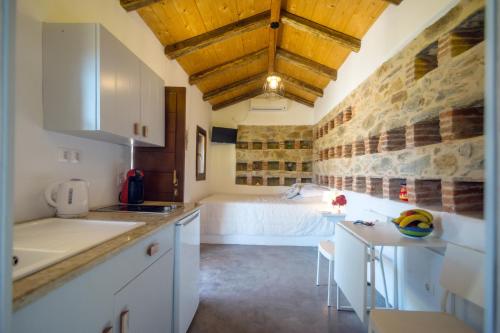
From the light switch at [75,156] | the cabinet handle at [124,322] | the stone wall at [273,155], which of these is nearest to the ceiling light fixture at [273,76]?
the stone wall at [273,155]

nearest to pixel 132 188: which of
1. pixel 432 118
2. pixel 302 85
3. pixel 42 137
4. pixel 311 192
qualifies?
pixel 42 137

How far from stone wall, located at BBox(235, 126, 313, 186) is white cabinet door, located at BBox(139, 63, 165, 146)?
10.6 ft

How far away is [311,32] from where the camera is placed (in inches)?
117

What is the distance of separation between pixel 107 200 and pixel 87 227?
818 millimetres

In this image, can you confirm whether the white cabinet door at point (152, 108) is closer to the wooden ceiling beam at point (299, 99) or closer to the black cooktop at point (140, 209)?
the black cooktop at point (140, 209)

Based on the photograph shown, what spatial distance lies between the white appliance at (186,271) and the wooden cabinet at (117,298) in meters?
0.05

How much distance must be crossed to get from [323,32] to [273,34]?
743mm

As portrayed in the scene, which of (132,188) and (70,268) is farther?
(132,188)

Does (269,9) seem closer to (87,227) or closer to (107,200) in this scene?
(107,200)

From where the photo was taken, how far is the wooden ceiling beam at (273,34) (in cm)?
276

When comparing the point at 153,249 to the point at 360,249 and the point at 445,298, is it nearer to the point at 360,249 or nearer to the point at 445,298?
the point at 360,249

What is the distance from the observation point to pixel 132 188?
6.57ft

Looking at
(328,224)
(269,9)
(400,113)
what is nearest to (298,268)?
(328,224)

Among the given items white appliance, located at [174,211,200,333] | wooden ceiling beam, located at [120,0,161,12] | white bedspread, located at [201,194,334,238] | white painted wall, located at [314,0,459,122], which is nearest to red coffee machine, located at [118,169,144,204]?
white appliance, located at [174,211,200,333]
